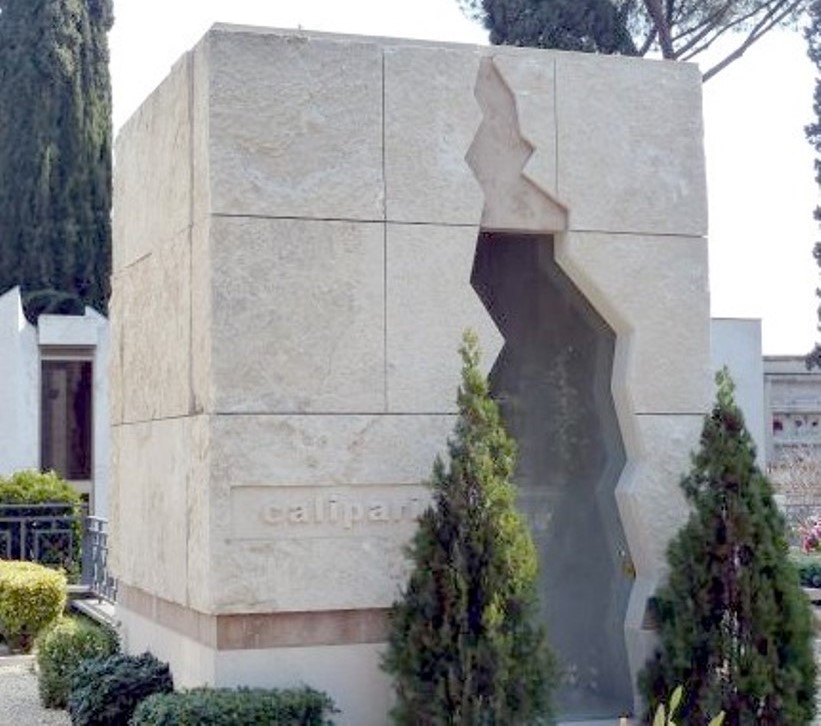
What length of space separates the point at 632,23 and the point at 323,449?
18413mm

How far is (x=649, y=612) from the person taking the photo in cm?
749

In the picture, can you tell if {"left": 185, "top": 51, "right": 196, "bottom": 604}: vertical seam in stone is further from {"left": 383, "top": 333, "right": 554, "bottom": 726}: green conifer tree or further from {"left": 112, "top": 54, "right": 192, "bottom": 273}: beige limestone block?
{"left": 383, "top": 333, "right": 554, "bottom": 726}: green conifer tree

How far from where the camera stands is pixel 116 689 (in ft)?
25.3

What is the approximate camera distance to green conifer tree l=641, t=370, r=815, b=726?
6.85 metres

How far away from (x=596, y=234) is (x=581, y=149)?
0.45 metres

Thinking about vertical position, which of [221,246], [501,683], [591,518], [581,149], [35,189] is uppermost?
[35,189]

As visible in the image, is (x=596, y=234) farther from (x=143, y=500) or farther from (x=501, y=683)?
(x=143, y=500)

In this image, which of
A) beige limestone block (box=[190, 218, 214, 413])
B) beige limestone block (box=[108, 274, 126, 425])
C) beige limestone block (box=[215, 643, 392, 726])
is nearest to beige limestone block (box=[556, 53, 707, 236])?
beige limestone block (box=[190, 218, 214, 413])

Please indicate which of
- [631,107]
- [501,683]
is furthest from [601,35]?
[501,683]

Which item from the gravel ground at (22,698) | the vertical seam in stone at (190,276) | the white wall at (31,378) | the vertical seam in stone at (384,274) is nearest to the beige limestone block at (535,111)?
the vertical seam in stone at (384,274)

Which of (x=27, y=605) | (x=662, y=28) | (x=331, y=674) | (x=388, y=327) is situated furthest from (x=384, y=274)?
(x=662, y=28)

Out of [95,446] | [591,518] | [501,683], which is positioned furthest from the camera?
[95,446]

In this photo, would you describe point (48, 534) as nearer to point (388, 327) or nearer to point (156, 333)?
point (156, 333)

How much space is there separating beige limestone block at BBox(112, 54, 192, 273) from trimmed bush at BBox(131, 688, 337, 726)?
239cm
